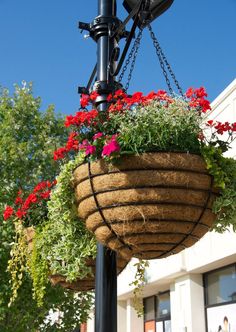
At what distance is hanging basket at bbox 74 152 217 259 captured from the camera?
93.4 inches

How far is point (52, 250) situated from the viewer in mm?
3418

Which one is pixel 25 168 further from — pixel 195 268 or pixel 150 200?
pixel 150 200

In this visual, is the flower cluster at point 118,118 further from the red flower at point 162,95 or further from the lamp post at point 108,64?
the lamp post at point 108,64

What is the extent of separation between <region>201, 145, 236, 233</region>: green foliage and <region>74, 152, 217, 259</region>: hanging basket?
1.5 inches

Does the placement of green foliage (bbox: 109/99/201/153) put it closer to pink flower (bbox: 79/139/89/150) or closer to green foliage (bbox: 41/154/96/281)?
pink flower (bbox: 79/139/89/150)

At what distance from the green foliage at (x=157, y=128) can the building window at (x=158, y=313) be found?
43.8 feet

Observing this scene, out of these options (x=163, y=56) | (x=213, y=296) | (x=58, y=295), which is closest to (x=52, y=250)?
(x=163, y=56)

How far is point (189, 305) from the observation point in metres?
13.4

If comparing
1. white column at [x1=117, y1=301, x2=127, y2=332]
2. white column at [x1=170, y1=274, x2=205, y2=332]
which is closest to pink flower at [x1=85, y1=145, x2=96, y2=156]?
white column at [x1=170, y1=274, x2=205, y2=332]

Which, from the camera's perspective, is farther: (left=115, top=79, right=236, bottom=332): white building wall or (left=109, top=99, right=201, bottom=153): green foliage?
(left=115, top=79, right=236, bottom=332): white building wall

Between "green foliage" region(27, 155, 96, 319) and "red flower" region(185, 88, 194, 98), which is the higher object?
"red flower" region(185, 88, 194, 98)

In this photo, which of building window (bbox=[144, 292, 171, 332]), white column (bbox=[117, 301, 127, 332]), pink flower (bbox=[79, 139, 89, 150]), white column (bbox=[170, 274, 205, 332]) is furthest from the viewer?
white column (bbox=[117, 301, 127, 332])

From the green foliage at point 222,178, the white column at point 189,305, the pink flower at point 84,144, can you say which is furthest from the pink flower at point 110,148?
the white column at point 189,305

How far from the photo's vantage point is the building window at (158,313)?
15578 millimetres
